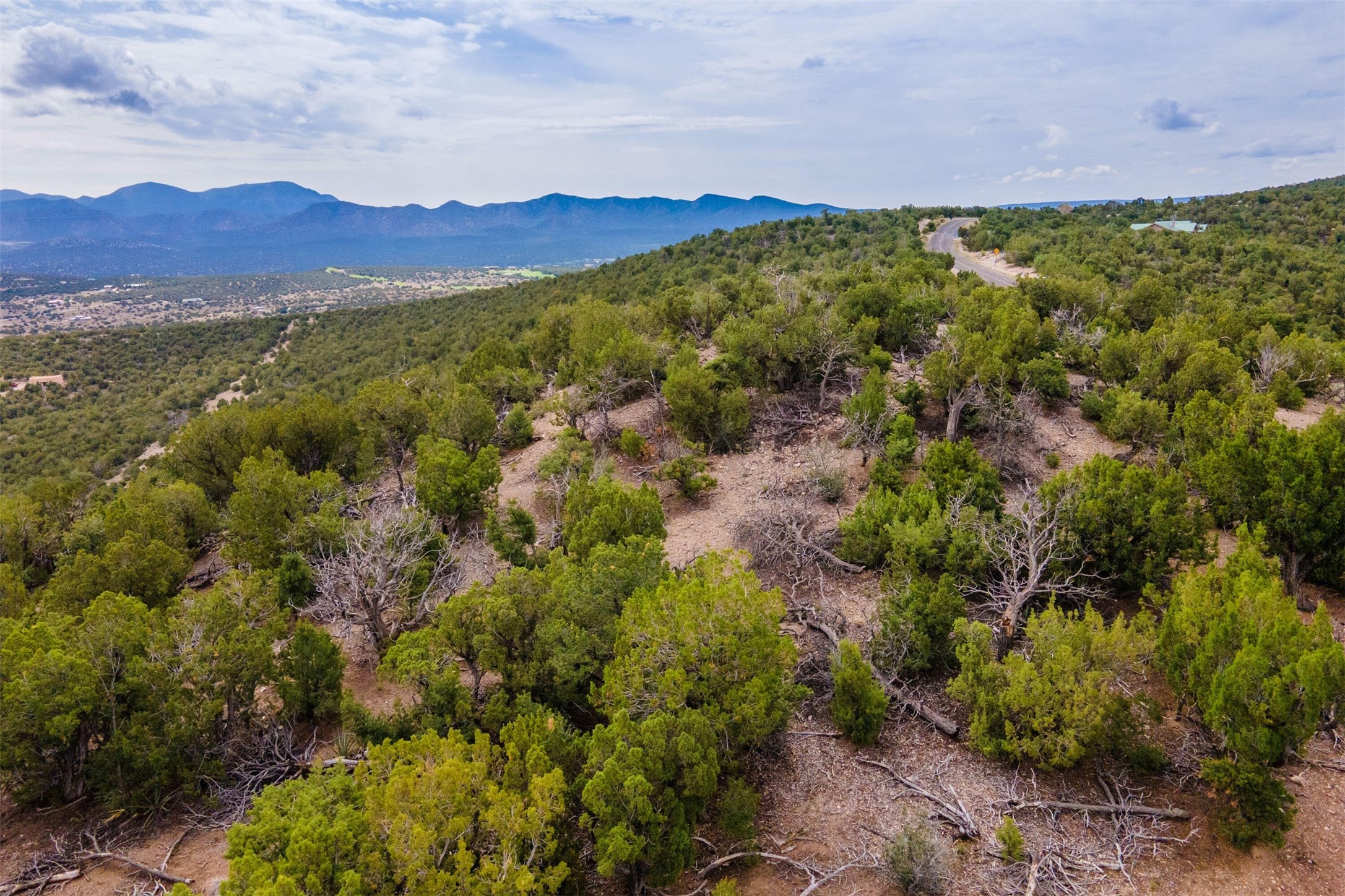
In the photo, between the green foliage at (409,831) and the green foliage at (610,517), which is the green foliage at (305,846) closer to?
the green foliage at (409,831)

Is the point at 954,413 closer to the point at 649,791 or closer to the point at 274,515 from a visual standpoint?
the point at 649,791

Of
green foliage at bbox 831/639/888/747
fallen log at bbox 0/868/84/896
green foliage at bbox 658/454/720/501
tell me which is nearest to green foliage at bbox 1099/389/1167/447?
green foliage at bbox 658/454/720/501

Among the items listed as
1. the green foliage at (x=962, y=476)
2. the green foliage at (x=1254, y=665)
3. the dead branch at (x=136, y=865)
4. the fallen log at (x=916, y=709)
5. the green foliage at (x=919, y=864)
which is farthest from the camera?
the green foliage at (x=962, y=476)

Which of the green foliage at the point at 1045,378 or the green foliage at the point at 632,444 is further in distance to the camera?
the green foliage at the point at 632,444

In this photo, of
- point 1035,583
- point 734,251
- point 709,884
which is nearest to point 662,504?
point 1035,583

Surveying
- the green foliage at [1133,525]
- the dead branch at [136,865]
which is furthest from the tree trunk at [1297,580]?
the dead branch at [136,865]
